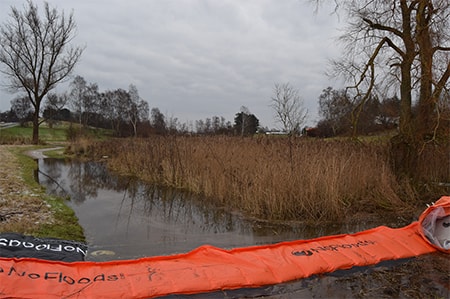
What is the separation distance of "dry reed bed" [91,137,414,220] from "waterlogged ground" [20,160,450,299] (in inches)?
17.8

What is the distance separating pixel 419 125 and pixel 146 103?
193 feet

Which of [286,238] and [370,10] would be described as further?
[370,10]

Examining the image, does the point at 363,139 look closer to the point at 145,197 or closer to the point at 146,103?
the point at 145,197

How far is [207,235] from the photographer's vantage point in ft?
17.7

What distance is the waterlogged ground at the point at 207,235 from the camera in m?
3.27

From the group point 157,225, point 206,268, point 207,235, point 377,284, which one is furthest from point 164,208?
point 377,284

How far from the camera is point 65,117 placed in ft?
197

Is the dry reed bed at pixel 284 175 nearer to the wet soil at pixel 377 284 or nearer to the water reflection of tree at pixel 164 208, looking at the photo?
the water reflection of tree at pixel 164 208

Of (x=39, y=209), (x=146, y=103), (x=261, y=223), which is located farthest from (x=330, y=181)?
(x=146, y=103)

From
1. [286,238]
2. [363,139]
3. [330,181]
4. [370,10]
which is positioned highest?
[370,10]

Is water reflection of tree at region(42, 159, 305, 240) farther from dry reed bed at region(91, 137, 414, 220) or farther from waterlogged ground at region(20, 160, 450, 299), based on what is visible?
dry reed bed at region(91, 137, 414, 220)

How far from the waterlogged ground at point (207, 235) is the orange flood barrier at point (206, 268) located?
0.13 meters

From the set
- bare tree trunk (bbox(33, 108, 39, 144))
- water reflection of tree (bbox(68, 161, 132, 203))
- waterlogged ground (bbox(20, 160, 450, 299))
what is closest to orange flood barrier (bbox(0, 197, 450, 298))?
waterlogged ground (bbox(20, 160, 450, 299))

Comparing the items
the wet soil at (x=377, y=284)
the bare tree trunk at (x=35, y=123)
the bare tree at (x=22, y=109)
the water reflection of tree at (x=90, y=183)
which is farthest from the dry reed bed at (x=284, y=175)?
the bare tree at (x=22, y=109)
